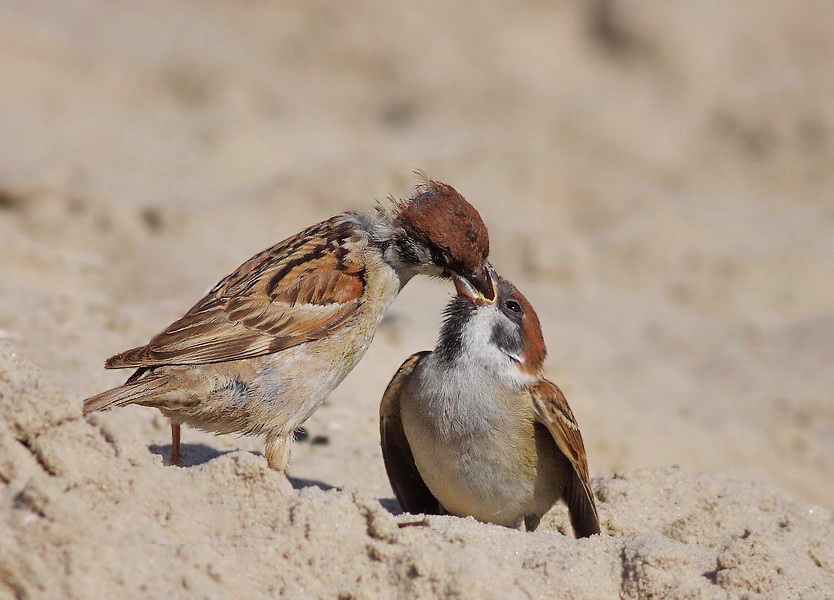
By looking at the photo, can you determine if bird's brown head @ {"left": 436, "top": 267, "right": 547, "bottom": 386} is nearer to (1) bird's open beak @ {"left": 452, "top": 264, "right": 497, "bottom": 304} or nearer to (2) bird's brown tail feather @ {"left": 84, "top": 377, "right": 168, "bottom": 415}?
(1) bird's open beak @ {"left": 452, "top": 264, "right": 497, "bottom": 304}

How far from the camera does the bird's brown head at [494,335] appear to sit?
17.8ft

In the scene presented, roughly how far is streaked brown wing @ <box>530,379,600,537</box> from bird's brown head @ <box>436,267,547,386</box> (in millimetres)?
116

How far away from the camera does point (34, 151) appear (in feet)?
43.6

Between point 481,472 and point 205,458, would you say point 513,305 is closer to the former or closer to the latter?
point 481,472

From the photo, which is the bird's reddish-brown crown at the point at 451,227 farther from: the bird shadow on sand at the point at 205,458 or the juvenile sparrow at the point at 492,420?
the bird shadow on sand at the point at 205,458

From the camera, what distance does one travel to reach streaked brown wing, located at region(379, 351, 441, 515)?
19.2 ft

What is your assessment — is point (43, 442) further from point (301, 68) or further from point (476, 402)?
point (301, 68)

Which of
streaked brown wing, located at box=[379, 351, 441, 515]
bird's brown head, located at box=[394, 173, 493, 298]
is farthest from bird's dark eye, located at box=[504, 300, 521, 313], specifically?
streaked brown wing, located at box=[379, 351, 441, 515]

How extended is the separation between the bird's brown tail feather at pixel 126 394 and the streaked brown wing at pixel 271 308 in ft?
0.30

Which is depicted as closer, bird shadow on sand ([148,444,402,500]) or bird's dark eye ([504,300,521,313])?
bird's dark eye ([504,300,521,313])

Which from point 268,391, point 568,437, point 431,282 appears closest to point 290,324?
point 268,391

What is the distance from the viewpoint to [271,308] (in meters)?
5.70

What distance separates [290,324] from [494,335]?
1051 millimetres

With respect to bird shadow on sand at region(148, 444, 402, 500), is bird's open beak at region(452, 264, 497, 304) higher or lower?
higher
